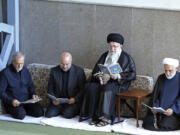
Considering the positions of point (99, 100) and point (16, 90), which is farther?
point (16, 90)

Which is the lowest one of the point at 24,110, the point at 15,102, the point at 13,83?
the point at 24,110

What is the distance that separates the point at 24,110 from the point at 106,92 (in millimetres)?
1331

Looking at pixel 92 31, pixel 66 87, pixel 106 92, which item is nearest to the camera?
pixel 106 92

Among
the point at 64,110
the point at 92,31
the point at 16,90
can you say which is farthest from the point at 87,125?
the point at 92,31

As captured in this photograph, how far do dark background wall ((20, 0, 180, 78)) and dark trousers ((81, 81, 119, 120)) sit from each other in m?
0.87

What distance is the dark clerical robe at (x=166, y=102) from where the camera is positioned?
5.91 meters

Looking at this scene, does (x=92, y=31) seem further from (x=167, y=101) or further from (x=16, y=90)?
(x=167, y=101)

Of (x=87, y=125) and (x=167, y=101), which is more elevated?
(x=167, y=101)

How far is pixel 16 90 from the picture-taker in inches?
260

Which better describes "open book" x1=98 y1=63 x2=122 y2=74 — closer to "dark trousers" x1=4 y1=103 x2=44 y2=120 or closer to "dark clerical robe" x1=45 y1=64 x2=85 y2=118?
"dark clerical robe" x1=45 y1=64 x2=85 y2=118

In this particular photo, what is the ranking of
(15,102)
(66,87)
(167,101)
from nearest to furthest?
1. (167,101)
2. (15,102)
3. (66,87)

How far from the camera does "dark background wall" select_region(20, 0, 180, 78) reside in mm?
6734

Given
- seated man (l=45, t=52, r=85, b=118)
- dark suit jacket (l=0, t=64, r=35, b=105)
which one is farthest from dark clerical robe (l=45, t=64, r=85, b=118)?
dark suit jacket (l=0, t=64, r=35, b=105)

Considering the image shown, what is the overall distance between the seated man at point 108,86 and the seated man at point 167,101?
53 cm
